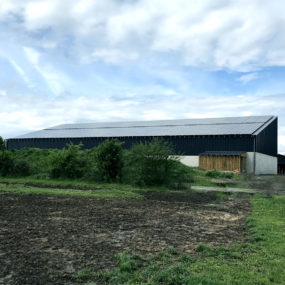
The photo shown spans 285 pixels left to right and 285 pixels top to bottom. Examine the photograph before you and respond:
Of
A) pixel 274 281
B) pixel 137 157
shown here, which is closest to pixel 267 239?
pixel 274 281

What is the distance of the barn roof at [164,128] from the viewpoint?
43.0 metres

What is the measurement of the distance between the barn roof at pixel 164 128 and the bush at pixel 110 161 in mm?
21475

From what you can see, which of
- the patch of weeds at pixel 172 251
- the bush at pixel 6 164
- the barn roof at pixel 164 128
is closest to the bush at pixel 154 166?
the bush at pixel 6 164

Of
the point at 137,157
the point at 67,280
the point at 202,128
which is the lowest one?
the point at 67,280

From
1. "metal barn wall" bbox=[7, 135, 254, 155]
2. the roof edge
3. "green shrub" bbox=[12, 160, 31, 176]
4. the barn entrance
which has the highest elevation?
the roof edge

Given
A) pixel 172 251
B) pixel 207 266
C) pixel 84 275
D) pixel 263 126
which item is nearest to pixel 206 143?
pixel 263 126

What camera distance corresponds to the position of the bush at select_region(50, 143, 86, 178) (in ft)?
78.5

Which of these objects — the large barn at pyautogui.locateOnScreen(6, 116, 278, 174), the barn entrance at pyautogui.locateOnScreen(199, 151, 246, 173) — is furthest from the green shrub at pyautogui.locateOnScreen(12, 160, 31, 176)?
the barn entrance at pyautogui.locateOnScreen(199, 151, 246, 173)

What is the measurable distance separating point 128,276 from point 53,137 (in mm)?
51089

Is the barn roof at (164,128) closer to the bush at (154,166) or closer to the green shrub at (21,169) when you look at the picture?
the bush at (154,166)

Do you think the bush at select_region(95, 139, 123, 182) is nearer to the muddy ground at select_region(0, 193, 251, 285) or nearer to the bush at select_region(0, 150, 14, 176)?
the bush at select_region(0, 150, 14, 176)

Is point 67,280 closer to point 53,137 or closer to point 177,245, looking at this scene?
point 177,245

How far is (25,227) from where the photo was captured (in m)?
8.77

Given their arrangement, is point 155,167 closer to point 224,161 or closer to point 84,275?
point 84,275
